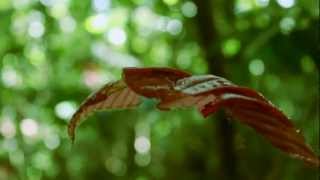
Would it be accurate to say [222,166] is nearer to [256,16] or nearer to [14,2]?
[256,16]

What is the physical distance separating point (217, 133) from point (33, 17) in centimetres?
39

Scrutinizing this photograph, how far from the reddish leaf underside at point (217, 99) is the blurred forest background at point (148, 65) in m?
0.41

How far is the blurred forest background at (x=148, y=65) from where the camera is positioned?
29.7 inches

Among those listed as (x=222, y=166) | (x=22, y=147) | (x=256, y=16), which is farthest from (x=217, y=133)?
(x=22, y=147)

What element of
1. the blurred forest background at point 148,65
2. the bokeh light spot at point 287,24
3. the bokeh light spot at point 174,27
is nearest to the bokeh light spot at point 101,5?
the blurred forest background at point 148,65

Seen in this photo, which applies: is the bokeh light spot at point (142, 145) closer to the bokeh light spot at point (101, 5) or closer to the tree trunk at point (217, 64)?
the tree trunk at point (217, 64)

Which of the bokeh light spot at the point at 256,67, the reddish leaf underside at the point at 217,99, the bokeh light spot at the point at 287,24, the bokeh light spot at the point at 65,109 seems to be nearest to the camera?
the reddish leaf underside at the point at 217,99

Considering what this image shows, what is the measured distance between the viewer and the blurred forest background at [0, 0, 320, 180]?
754 mm

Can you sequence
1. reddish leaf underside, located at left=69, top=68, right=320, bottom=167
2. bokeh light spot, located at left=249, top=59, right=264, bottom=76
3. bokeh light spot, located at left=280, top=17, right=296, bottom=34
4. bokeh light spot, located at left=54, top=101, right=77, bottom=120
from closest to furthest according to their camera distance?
reddish leaf underside, located at left=69, top=68, right=320, bottom=167
bokeh light spot, located at left=280, top=17, right=296, bottom=34
bokeh light spot, located at left=249, top=59, right=264, bottom=76
bokeh light spot, located at left=54, top=101, right=77, bottom=120

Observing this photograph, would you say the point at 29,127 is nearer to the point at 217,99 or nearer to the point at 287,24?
the point at 287,24

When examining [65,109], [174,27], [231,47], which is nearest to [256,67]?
[231,47]

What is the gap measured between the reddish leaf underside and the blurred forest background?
41cm

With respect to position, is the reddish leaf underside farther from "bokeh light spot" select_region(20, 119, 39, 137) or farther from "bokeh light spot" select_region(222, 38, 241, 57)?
"bokeh light spot" select_region(20, 119, 39, 137)

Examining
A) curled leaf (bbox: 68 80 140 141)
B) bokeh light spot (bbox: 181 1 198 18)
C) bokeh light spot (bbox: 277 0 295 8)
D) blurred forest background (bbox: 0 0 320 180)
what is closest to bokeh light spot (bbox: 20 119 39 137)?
blurred forest background (bbox: 0 0 320 180)
